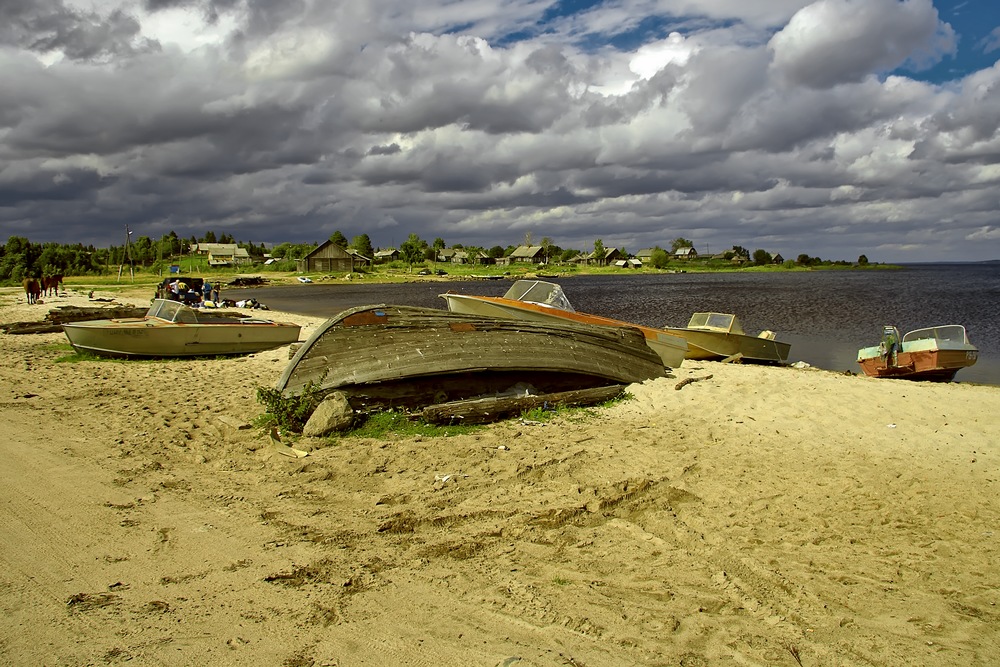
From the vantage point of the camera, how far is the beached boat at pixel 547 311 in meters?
14.2

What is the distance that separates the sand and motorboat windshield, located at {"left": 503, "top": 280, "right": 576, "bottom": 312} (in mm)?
6366

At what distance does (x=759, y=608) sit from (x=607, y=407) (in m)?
5.66

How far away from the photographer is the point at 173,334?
556 inches

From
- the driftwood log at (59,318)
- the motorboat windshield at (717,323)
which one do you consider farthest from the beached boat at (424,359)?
the driftwood log at (59,318)

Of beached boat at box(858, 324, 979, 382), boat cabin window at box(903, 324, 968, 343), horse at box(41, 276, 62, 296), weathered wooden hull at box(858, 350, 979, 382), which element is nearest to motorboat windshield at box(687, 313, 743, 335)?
beached boat at box(858, 324, 979, 382)

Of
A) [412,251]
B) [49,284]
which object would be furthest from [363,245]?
[49,284]

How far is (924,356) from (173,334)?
17.5 meters

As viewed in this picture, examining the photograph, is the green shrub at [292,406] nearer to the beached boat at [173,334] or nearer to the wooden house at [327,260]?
the beached boat at [173,334]

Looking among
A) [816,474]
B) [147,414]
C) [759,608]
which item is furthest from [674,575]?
[147,414]

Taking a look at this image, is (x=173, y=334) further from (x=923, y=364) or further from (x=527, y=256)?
(x=527, y=256)

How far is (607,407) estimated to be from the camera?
32.1 feet

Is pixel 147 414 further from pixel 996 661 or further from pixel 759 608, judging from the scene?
pixel 996 661

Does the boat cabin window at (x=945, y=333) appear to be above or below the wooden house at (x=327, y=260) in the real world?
below

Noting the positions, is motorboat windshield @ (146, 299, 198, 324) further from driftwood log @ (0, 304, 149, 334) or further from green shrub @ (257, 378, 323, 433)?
green shrub @ (257, 378, 323, 433)
